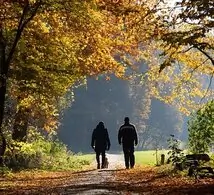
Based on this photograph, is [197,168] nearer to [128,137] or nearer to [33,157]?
[128,137]

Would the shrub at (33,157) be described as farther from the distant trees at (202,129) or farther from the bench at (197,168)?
the bench at (197,168)

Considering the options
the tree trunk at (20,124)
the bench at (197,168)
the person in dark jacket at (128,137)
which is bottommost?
the bench at (197,168)

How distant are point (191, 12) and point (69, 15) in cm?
470

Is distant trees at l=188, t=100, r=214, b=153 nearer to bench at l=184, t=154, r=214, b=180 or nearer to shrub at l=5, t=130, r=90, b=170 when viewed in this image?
bench at l=184, t=154, r=214, b=180

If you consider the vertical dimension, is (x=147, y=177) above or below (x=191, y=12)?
below

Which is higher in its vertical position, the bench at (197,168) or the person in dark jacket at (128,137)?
the person in dark jacket at (128,137)

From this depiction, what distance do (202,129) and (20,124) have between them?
1110 centimetres

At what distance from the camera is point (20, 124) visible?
2530 cm

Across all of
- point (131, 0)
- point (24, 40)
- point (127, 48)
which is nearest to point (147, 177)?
point (24, 40)

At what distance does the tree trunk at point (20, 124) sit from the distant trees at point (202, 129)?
373 inches

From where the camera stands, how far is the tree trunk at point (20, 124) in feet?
81.5

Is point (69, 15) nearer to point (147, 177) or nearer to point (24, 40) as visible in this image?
point (24, 40)

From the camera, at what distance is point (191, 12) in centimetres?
1210

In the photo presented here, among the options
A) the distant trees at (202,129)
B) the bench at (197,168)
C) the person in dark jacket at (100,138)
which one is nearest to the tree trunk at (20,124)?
the person in dark jacket at (100,138)
